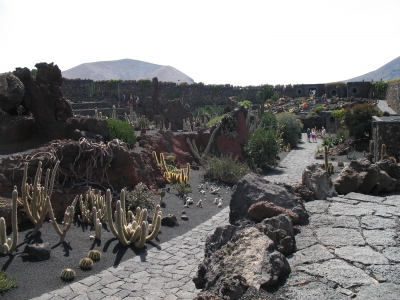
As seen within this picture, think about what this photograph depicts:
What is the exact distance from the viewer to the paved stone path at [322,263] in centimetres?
358

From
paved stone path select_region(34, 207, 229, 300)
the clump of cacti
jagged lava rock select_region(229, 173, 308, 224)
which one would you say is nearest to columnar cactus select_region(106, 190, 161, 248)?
paved stone path select_region(34, 207, 229, 300)

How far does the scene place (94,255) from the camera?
6.93 m

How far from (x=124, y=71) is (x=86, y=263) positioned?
161 meters

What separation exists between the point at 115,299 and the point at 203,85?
3952 centimetres

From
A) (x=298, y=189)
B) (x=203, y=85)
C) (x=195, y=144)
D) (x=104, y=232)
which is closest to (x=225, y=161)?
(x=195, y=144)

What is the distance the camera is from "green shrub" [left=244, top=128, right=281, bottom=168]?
16.4 m

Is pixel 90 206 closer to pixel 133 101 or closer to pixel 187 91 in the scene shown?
pixel 133 101

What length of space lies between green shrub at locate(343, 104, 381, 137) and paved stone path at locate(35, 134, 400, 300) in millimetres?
14680

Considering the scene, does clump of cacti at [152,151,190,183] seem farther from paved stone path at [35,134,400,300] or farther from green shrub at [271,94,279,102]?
green shrub at [271,94,279,102]

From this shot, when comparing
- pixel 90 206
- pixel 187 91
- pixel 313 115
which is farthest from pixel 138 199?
pixel 187 91

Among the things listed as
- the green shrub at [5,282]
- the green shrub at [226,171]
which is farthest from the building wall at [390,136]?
the green shrub at [5,282]

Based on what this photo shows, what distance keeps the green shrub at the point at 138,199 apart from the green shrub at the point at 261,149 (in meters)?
7.40

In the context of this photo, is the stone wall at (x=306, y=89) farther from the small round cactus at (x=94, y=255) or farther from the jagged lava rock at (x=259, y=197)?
the small round cactus at (x=94, y=255)

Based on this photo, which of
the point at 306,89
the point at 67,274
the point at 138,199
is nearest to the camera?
the point at 67,274
